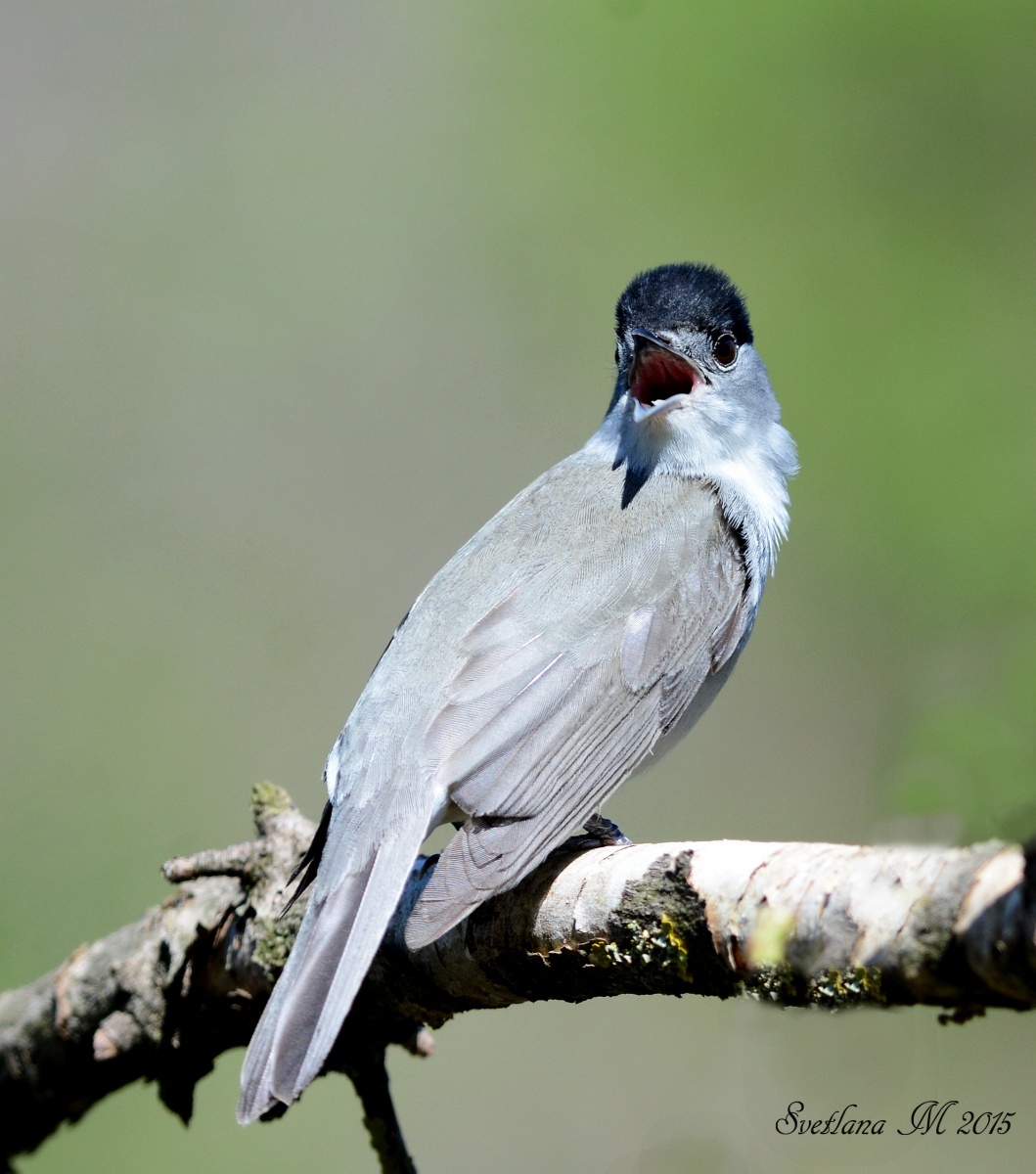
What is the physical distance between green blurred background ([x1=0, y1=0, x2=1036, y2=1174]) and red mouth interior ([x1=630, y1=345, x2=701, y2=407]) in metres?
1.53

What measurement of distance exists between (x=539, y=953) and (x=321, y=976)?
0.45 metres

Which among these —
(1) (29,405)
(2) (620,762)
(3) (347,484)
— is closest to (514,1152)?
(2) (620,762)

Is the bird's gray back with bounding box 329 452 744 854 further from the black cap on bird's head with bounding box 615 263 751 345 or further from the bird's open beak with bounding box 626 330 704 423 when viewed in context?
the black cap on bird's head with bounding box 615 263 751 345

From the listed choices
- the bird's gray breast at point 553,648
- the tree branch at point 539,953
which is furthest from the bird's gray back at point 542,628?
the tree branch at point 539,953

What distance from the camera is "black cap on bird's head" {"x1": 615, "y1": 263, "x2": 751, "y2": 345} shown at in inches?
142

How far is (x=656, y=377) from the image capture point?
3820 millimetres

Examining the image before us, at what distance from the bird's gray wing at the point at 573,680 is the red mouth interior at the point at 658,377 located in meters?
0.44

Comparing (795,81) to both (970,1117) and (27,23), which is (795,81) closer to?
(27,23)

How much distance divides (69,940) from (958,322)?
17.9ft

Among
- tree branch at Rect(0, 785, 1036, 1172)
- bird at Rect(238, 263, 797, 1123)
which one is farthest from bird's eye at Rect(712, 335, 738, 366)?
tree branch at Rect(0, 785, 1036, 1172)

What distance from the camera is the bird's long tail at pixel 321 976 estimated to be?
7.55 ft

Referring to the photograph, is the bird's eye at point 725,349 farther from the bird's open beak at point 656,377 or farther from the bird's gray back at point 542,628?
the bird's gray back at point 542,628

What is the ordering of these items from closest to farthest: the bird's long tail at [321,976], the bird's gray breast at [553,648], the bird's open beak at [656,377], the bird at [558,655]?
the bird's long tail at [321,976], the bird at [558,655], the bird's gray breast at [553,648], the bird's open beak at [656,377]
